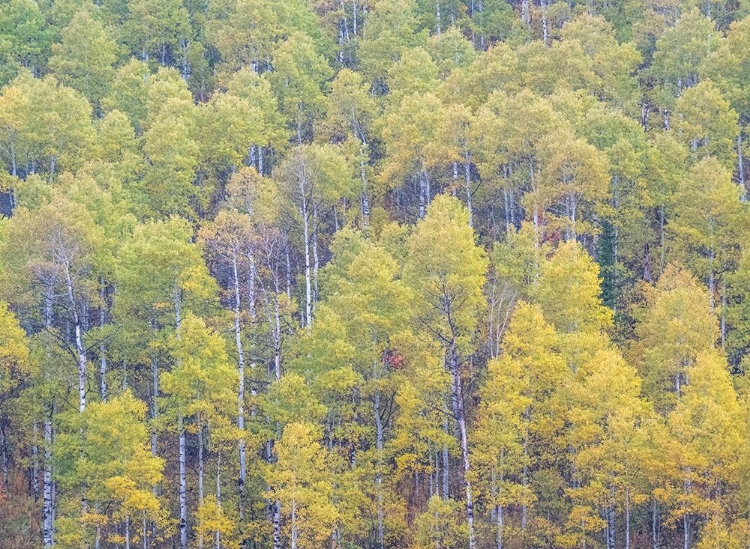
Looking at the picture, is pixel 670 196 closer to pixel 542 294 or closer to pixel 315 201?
pixel 542 294

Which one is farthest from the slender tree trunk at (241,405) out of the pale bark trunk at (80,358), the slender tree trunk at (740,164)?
the slender tree trunk at (740,164)

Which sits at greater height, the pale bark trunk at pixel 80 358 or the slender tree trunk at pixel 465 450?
the pale bark trunk at pixel 80 358

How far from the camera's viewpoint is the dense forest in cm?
4525

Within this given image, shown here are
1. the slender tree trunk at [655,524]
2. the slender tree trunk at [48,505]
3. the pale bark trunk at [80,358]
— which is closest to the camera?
the slender tree trunk at [655,524]

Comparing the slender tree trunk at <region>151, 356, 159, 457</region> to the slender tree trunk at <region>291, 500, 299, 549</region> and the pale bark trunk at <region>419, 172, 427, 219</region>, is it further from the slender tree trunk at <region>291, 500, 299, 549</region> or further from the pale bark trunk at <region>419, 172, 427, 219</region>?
the pale bark trunk at <region>419, 172, 427, 219</region>

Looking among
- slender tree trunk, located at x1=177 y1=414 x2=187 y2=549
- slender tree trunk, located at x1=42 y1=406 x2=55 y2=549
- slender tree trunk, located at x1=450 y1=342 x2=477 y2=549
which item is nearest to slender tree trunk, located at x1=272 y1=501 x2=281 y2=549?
slender tree trunk, located at x1=177 y1=414 x2=187 y2=549

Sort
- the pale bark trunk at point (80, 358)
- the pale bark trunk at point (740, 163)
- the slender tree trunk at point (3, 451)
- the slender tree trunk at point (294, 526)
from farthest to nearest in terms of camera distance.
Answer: the pale bark trunk at point (740, 163), the slender tree trunk at point (3, 451), the pale bark trunk at point (80, 358), the slender tree trunk at point (294, 526)

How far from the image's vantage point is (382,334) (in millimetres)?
50125

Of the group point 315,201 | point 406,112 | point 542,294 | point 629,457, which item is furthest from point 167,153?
point 629,457

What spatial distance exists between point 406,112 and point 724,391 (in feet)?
104

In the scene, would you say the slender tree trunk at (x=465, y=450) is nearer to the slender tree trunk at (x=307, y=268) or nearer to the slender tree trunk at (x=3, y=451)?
the slender tree trunk at (x=307, y=268)

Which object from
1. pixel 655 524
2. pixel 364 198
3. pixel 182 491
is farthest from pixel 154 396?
pixel 364 198

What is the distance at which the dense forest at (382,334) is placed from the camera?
45250 mm

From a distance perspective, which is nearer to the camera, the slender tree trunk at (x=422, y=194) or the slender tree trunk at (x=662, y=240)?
the slender tree trunk at (x=662, y=240)
